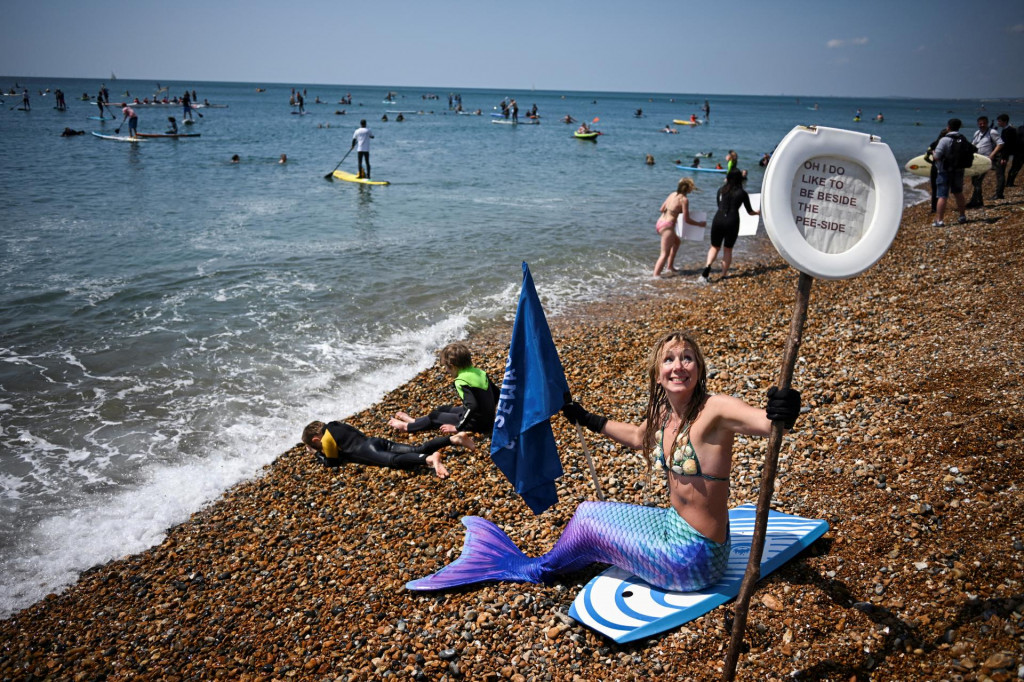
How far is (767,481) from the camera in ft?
10.3

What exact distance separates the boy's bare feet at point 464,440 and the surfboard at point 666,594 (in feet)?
9.59

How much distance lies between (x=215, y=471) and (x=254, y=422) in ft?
3.88

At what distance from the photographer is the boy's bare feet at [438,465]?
670cm

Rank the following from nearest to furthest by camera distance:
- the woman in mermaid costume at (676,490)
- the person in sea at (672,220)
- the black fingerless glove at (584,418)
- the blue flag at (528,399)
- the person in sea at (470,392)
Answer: the woman in mermaid costume at (676,490)
the black fingerless glove at (584,418)
the blue flag at (528,399)
the person in sea at (470,392)
the person in sea at (672,220)

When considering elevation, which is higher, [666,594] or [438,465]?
[666,594]

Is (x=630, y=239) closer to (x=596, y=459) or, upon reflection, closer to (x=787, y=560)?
(x=596, y=459)

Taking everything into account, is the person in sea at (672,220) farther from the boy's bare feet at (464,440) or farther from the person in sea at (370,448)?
the person in sea at (370,448)

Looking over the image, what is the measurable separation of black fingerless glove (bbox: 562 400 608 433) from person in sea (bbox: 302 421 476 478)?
2817mm

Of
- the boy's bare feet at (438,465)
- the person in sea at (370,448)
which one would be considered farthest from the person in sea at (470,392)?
the boy's bare feet at (438,465)

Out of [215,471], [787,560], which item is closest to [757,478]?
[787,560]

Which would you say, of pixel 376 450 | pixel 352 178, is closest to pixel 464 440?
pixel 376 450

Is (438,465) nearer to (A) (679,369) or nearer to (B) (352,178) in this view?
(A) (679,369)

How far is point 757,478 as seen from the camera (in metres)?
5.57

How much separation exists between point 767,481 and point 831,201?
138 centimetres
